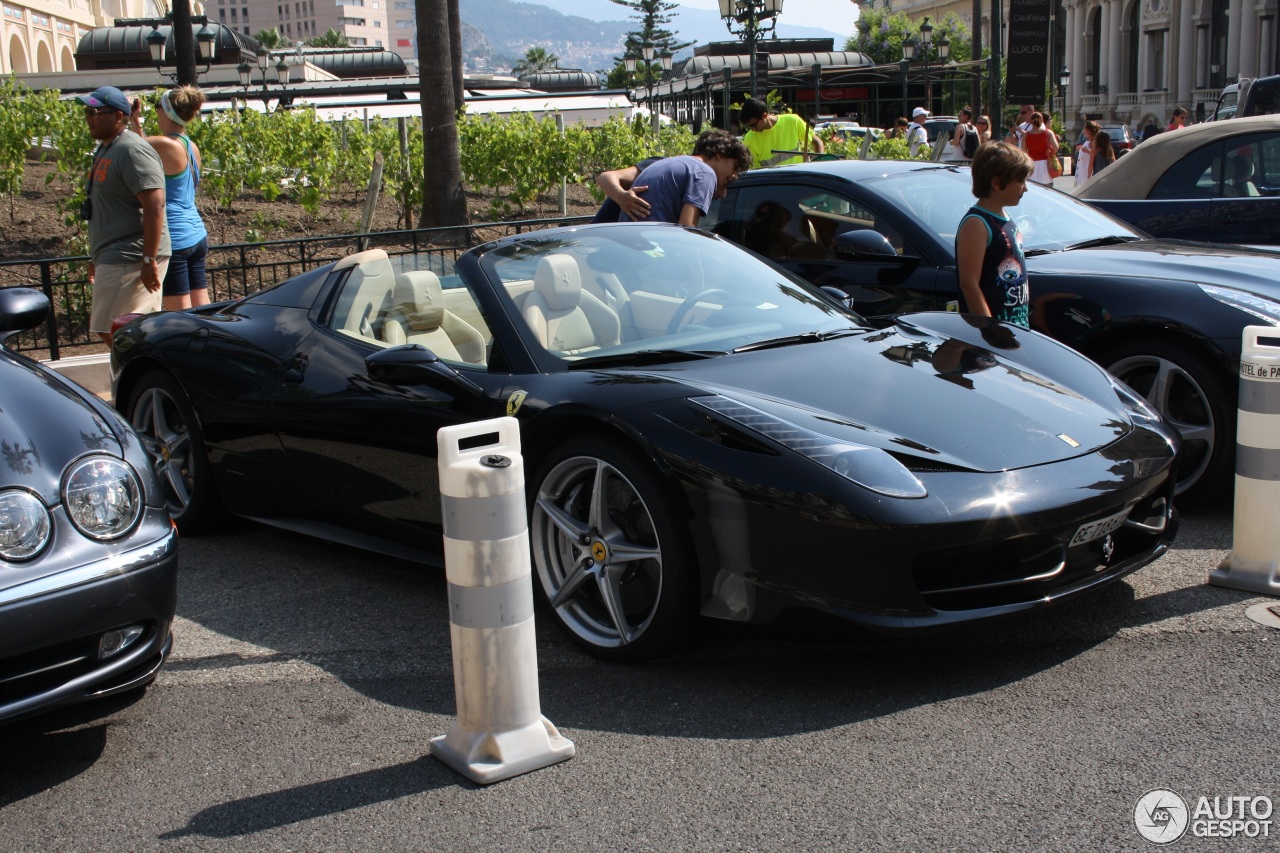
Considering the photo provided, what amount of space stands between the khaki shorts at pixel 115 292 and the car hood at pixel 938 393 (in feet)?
13.9

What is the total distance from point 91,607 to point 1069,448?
8.82ft

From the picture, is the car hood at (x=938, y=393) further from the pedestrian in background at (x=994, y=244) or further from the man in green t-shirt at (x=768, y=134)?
the man in green t-shirt at (x=768, y=134)

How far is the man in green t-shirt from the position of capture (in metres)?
10.5

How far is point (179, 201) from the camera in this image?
25.4 feet

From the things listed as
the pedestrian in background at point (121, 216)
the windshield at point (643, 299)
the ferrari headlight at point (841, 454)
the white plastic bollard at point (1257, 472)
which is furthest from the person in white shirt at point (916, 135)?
the ferrari headlight at point (841, 454)

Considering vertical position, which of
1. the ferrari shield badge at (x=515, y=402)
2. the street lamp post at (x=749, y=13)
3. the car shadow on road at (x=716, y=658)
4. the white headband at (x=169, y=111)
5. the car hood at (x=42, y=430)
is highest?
the street lamp post at (x=749, y=13)

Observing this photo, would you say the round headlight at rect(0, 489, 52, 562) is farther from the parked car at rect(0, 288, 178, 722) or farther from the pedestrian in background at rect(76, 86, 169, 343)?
the pedestrian in background at rect(76, 86, 169, 343)

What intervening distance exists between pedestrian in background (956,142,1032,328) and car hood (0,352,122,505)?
342 cm

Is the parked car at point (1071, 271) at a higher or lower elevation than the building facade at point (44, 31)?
lower

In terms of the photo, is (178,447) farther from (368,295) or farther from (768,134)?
(768,134)

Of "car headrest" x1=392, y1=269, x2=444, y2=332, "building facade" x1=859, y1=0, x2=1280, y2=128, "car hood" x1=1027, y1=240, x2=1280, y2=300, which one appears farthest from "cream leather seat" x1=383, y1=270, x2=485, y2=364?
"building facade" x1=859, y1=0, x2=1280, y2=128

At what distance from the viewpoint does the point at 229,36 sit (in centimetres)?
4931

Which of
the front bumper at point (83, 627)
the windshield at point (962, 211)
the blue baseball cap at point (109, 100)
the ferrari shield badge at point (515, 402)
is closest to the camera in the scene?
the front bumper at point (83, 627)

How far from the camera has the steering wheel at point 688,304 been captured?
457 centimetres
